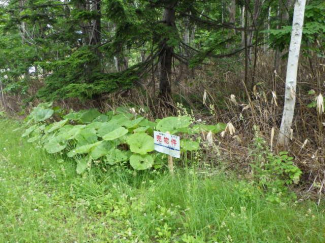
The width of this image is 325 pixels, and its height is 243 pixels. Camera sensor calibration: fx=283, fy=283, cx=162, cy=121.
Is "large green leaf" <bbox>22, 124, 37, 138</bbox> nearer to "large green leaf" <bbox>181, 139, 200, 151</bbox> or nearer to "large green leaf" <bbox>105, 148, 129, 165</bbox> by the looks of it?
"large green leaf" <bbox>105, 148, 129, 165</bbox>

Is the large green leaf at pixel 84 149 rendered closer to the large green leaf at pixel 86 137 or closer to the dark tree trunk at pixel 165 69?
the large green leaf at pixel 86 137

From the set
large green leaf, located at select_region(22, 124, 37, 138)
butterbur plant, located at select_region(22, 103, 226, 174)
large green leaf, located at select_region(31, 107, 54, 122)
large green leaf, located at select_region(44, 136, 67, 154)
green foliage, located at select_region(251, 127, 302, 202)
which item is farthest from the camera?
large green leaf, located at select_region(31, 107, 54, 122)

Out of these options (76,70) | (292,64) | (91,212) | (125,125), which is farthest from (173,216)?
(76,70)

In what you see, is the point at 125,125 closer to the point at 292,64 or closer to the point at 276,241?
the point at 292,64

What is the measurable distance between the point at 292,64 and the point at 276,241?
1.94 meters

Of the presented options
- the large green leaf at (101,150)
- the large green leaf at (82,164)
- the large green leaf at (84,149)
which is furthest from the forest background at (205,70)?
the large green leaf at (82,164)

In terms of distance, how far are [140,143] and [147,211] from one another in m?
1.06

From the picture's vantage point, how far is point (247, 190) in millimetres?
2600

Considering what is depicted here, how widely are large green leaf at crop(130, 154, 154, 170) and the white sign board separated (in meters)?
0.22

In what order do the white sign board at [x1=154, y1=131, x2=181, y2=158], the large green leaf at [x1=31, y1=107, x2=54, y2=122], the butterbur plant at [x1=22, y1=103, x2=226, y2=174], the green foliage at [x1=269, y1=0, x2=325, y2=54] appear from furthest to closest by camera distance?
1. the large green leaf at [x1=31, y1=107, x2=54, y2=122]
2. the butterbur plant at [x1=22, y1=103, x2=226, y2=174]
3. the green foliage at [x1=269, y1=0, x2=325, y2=54]
4. the white sign board at [x1=154, y1=131, x2=181, y2=158]

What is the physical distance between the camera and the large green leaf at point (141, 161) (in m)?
3.25

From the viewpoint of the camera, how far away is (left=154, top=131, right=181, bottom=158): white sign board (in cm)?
293

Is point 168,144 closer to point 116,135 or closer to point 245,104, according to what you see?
point 116,135

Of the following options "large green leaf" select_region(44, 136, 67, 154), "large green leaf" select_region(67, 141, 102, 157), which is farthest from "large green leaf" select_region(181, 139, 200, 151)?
"large green leaf" select_region(44, 136, 67, 154)
